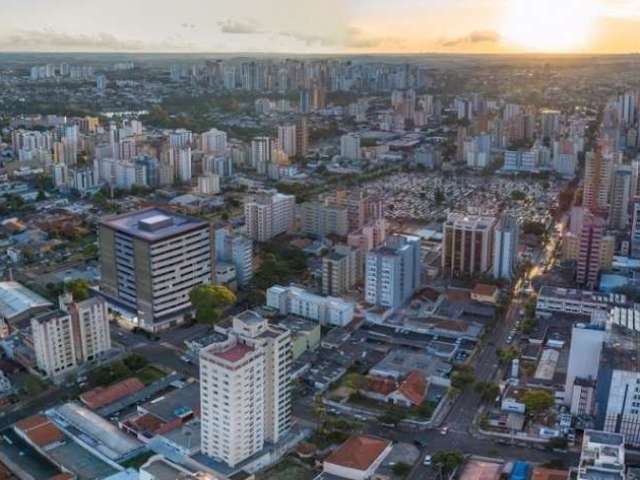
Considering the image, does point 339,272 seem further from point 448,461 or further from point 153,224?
point 448,461

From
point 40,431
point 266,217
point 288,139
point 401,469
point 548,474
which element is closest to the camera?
point 548,474

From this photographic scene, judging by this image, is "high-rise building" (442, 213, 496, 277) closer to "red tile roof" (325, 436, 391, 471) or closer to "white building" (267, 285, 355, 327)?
"white building" (267, 285, 355, 327)

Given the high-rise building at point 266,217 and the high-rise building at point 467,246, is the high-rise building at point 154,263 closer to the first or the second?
the high-rise building at point 266,217

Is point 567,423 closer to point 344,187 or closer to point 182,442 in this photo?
point 182,442

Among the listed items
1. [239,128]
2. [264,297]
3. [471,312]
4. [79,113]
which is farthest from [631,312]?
[79,113]

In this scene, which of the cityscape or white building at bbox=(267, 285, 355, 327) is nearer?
the cityscape

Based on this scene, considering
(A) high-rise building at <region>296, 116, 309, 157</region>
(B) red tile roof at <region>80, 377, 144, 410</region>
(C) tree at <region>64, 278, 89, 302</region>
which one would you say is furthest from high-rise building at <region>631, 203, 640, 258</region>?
(A) high-rise building at <region>296, 116, 309, 157</region>

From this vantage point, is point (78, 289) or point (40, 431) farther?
point (78, 289)

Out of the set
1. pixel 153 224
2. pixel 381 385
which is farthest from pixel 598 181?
pixel 153 224
